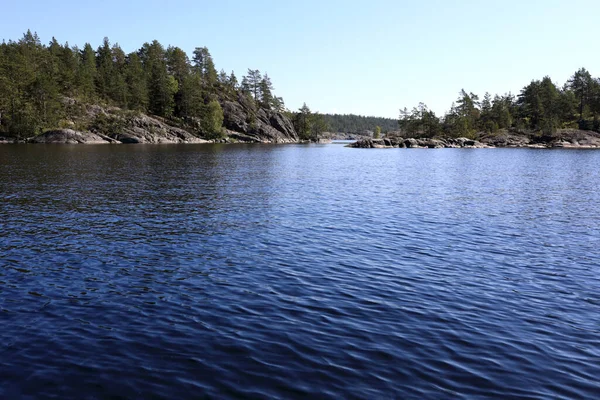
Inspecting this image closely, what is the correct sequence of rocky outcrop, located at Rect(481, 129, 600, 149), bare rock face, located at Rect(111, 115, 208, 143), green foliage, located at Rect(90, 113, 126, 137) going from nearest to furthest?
green foliage, located at Rect(90, 113, 126, 137), bare rock face, located at Rect(111, 115, 208, 143), rocky outcrop, located at Rect(481, 129, 600, 149)

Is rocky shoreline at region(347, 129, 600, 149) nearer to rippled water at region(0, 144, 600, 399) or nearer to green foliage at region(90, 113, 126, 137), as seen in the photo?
green foliage at region(90, 113, 126, 137)

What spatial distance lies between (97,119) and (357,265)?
16122 cm

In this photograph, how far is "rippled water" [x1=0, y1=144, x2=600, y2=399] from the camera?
10719mm

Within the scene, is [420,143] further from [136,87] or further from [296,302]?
[296,302]

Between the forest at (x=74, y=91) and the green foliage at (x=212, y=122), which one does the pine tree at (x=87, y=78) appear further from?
the green foliage at (x=212, y=122)

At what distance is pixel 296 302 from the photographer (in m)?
15.9

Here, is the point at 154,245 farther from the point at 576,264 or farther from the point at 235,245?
the point at 576,264

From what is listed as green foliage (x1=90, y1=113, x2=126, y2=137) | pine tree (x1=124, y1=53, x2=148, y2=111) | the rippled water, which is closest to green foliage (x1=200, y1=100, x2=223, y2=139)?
pine tree (x1=124, y1=53, x2=148, y2=111)

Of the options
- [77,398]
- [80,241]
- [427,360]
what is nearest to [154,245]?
[80,241]

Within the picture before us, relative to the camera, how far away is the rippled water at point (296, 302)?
10.7m

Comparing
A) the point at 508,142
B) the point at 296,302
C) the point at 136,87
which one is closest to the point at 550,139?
the point at 508,142

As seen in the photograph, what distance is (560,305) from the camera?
52.1 feet

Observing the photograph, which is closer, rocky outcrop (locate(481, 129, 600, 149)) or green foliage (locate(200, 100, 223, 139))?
rocky outcrop (locate(481, 129, 600, 149))

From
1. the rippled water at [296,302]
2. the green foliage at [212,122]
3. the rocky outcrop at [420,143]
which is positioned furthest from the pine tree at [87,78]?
the rippled water at [296,302]
